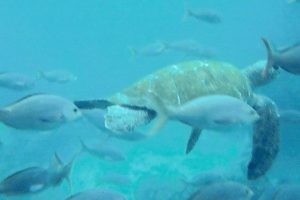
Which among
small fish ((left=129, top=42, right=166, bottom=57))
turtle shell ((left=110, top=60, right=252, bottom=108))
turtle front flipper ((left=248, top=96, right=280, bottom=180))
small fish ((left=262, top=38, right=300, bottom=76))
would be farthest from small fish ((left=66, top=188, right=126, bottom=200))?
small fish ((left=129, top=42, right=166, bottom=57))

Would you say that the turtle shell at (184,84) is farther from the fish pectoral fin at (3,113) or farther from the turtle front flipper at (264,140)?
the fish pectoral fin at (3,113)

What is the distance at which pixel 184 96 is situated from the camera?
15.9ft

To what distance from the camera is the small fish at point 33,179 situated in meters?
4.67

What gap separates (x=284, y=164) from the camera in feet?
41.3

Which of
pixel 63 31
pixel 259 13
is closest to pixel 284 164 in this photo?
pixel 63 31

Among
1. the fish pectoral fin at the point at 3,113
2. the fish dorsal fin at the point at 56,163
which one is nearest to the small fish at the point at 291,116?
the fish dorsal fin at the point at 56,163

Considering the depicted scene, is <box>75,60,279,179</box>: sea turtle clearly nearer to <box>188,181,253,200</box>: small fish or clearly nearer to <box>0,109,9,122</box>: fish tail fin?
<box>188,181,253,200</box>: small fish

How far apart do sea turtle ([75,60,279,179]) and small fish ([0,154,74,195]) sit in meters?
0.76

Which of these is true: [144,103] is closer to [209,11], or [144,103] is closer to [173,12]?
[209,11]

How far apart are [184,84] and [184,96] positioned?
0.15 m

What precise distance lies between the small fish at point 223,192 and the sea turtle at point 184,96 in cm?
46

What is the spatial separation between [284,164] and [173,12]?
125 m

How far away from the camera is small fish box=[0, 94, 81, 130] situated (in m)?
4.56

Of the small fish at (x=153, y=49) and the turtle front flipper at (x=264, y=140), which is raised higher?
the turtle front flipper at (x=264, y=140)
